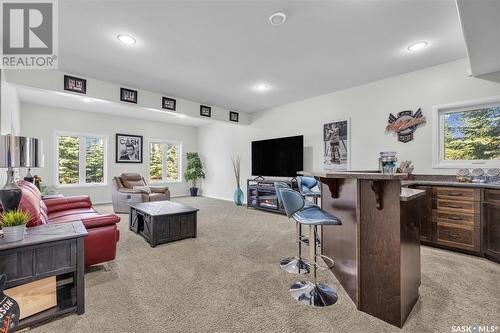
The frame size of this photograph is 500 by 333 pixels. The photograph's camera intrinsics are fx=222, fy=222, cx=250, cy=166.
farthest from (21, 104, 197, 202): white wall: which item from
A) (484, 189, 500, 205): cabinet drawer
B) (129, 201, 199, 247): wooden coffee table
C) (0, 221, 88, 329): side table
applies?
(484, 189, 500, 205): cabinet drawer

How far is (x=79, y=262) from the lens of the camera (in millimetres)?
1727

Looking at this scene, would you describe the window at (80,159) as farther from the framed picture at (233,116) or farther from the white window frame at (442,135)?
the white window frame at (442,135)

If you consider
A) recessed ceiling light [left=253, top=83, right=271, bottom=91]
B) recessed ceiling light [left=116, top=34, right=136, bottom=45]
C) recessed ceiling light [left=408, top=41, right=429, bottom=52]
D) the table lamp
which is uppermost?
recessed ceiling light [left=253, top=83, right=271, bottom=91]

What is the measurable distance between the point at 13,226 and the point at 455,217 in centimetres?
449

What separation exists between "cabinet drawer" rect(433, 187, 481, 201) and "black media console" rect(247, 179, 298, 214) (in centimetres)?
274

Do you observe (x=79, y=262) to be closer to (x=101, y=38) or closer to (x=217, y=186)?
(x=101, y=38)

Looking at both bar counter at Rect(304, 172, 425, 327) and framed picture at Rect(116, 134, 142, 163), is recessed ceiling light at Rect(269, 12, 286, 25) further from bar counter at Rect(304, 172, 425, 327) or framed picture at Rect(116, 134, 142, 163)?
framed picture at Rect(116, 134, 142, 163)

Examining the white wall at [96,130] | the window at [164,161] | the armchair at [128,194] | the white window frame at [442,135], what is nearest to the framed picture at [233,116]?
the armchair at [128,194]

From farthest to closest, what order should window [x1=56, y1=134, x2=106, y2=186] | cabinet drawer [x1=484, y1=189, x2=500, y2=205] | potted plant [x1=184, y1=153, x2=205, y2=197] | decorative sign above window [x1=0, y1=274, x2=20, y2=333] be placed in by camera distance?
potted plant [x1=184, y1=153, x2=205, y2=197] < window [x1=56, y1=134, x2=106, y2=186] < cabinet drawer [x1=484, y1=189, x2=500, y2=205] < decorative sign above window [x1=0, y1=274, x2=20, y2=333]

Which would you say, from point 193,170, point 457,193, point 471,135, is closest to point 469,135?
point 471,135

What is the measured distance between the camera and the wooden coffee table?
10.3 feet

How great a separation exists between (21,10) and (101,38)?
68 centimetres

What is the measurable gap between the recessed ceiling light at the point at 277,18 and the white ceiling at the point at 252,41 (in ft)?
0.21

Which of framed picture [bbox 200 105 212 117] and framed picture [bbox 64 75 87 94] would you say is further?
framed picture [bbox 200 105 212 117]
